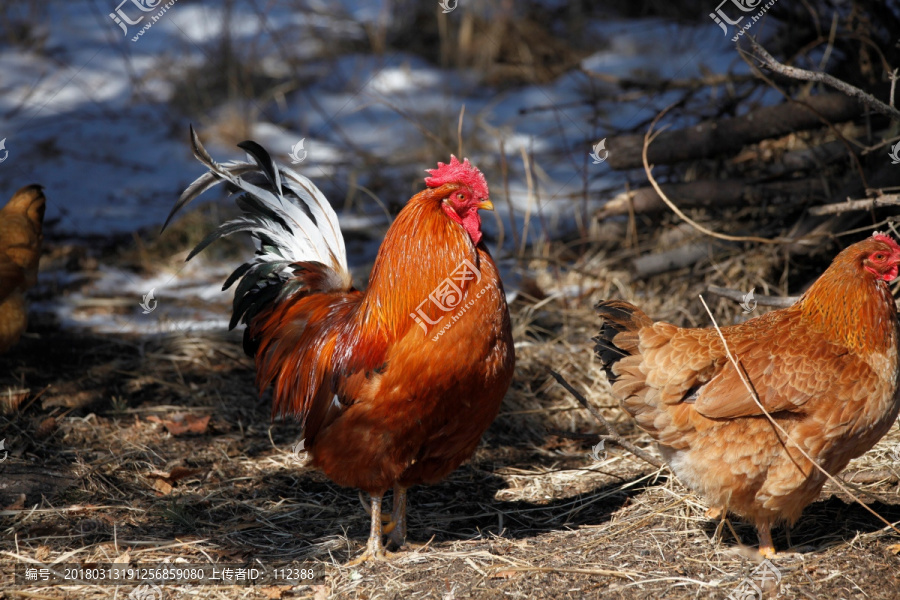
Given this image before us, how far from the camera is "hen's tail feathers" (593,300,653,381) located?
3.60 meters

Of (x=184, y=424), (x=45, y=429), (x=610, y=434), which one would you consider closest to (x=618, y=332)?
(x=610, y=434)

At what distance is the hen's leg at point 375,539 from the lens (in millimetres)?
3584

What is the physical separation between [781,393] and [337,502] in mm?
2469

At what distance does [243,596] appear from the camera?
3205 mm

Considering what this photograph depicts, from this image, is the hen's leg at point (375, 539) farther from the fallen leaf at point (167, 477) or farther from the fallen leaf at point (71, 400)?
the fallen leaf at point (71, 400)

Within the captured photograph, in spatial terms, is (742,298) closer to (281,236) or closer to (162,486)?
(281,236)

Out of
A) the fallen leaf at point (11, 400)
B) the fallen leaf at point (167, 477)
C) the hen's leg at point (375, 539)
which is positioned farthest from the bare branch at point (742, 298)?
the fallen leaf at point (11, 400)

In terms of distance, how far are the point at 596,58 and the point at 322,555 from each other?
7883mm

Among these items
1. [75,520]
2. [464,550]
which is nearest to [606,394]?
[464,550]

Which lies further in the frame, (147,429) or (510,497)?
(147,429)

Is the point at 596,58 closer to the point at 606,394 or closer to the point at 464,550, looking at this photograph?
the point at 606,394

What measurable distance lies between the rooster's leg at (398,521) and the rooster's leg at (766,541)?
1.73 meters

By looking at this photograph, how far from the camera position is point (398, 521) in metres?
3.83

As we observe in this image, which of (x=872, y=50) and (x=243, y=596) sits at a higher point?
(x=872, y=50)
